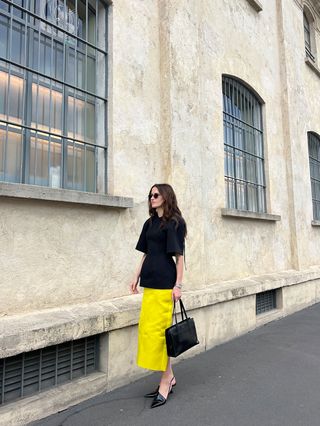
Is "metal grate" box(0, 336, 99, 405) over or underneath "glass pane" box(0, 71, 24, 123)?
underneath

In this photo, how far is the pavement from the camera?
9.43 feet

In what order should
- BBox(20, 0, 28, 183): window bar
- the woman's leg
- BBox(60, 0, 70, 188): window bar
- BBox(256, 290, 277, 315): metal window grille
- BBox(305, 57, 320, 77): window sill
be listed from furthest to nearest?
BBox(305, 57, 320, 77): window sill
BBox(256, 290, 277, 315): metal window grille
BBox(60, 0, 70, 188): window bar
BBox(20, 0, 28, 183): window bar
the woman's leg

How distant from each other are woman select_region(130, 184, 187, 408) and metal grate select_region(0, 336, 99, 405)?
59cm

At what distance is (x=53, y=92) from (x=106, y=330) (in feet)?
7.95

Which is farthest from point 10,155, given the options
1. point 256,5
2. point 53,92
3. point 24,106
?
point 256,5

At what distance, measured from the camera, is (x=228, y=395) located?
3.33 meters

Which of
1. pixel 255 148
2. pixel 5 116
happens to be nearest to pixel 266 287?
pixel 255 148

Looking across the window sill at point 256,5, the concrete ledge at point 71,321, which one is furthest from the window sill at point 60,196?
the window sill at point 256,5

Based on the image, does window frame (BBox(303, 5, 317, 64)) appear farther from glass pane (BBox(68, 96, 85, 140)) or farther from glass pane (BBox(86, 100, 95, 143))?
glass pane (BBox(68, 96, 85, 140))

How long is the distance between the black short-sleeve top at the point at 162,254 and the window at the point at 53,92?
1.17m

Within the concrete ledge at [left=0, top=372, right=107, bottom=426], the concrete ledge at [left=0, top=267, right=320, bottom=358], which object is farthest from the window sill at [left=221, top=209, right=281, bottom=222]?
the concrete ledge at [left=0, top=372, right=107, bottom=426]

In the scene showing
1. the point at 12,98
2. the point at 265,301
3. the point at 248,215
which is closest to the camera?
the point at 12,98

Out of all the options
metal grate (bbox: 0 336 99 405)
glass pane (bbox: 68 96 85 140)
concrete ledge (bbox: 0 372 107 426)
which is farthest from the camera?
glass pane (bbox: 68 96 85 140)

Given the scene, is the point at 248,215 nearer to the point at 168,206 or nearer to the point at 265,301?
the point at 265,301
